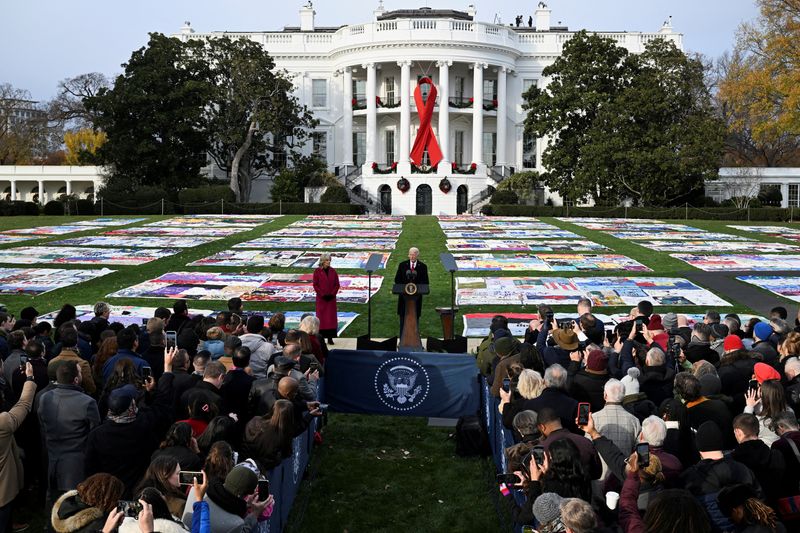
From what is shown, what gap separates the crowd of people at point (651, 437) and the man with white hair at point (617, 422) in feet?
0.03

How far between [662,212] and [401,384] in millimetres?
40875

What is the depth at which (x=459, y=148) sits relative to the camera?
68.3m

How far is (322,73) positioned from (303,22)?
24.3ft

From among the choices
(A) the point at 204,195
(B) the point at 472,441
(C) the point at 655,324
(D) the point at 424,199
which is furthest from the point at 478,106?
(B) the point at 472,441

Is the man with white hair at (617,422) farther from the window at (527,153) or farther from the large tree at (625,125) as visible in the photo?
the window at (527,153)

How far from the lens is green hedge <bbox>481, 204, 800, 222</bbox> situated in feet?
160

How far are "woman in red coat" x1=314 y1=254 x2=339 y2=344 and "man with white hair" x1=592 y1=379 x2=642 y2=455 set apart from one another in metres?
9.38

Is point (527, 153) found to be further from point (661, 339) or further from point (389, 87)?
point (661, 339)

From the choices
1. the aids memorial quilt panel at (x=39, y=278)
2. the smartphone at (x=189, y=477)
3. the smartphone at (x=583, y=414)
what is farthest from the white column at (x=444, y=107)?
the smartphone at (x=189, y=477)

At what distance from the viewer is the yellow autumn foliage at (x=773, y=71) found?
33625mm

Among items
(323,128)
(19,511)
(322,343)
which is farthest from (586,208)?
(19,511)

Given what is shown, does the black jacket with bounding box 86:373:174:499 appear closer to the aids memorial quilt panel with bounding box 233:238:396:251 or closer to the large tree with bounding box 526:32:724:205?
the aids memorial quilt panel with bounding box 233:238:396:251

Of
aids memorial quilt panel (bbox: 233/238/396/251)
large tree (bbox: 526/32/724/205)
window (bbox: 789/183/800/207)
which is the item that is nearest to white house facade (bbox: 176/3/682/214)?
large tree (bbox: 526/32/724/205)

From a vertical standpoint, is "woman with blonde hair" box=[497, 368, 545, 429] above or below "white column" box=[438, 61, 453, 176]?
below
